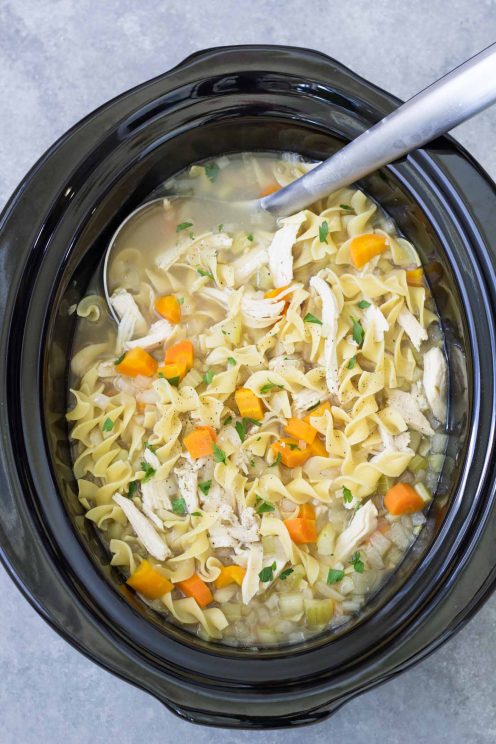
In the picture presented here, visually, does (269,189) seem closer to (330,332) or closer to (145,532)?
(330,332)

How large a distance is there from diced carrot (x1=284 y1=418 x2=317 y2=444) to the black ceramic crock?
22.4 inches

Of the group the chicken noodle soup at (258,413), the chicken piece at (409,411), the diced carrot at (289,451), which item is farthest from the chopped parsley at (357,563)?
the chicken piece at (409,411)

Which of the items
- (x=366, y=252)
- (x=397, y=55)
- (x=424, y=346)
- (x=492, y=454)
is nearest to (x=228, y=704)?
(x=492, y=454)

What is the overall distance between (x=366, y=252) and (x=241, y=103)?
30.2 inches

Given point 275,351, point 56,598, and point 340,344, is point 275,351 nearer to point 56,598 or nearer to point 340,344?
point 340,344

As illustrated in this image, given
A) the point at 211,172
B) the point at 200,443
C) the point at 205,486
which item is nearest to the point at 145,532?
the point at 205,486

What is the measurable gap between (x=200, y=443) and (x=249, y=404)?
9.7 inches

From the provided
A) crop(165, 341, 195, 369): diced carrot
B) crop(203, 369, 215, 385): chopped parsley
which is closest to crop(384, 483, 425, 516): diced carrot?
crop(203, 369, 215, 385): chopped parsley

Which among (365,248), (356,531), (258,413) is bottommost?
(356,531)

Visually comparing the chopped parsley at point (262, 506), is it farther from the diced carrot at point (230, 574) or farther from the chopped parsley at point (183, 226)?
the chopped parsley at point (183, 226)

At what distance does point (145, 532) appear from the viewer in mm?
3018

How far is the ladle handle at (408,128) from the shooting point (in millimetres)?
2283

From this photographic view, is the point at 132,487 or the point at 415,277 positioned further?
the point at 415,277

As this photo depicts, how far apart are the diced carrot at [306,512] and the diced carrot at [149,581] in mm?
570
